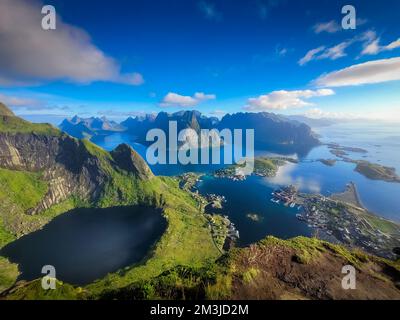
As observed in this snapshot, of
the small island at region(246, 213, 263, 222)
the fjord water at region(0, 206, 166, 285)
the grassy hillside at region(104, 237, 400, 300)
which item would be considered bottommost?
the fjord water at region(0, 206, 166, 285)

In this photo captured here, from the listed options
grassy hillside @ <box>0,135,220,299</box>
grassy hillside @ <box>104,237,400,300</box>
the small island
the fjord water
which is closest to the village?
the small island

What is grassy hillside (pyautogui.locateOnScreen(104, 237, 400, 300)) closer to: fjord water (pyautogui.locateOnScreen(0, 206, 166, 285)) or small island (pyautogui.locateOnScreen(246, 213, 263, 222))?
fjord water (pyautogui.locateOnScreen(0, 206, 166, 285))

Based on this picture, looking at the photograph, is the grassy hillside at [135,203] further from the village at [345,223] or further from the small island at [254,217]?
the village at [345,223]

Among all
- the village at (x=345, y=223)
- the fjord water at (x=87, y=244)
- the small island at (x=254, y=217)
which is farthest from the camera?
the small island at (x=254, y=217)

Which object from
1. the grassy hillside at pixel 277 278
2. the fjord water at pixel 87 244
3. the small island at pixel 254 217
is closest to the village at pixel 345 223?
the small island at pixel 254 217

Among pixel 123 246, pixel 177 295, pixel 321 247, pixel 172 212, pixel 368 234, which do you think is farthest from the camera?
pixel 172 212
